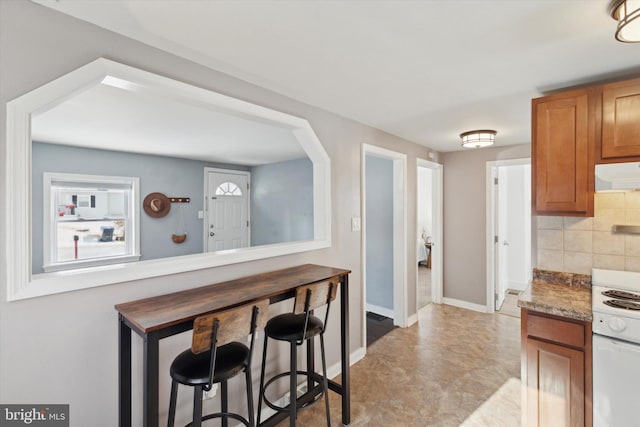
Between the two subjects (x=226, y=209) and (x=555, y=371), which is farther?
(x=226, y=209)

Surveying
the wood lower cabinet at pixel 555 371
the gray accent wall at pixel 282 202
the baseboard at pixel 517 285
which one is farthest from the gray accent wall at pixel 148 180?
the baseboard at pixel 517 285

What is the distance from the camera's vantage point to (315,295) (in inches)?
71.8

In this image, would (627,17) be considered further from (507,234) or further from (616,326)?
(507,234)

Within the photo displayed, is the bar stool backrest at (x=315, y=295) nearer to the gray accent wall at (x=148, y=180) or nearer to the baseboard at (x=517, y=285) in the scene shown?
the gray accent wall at (x=148, y=180)

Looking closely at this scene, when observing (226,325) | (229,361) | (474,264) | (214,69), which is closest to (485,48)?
(214,69)

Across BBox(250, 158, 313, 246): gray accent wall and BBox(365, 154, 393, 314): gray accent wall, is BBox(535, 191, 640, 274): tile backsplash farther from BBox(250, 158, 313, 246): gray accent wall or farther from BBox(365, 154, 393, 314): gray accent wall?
BBox(250, 158, 313, 246): gray accent wall

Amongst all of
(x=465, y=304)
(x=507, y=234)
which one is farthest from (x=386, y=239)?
(x=507, y=234)

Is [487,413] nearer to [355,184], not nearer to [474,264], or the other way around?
[355,184]

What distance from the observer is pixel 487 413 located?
7.17 ft

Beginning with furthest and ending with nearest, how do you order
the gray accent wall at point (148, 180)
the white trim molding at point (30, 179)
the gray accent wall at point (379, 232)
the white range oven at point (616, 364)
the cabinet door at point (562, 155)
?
the gray accent wall at point (379, 232), the gray accent wall at point (148, 180), the cabinet door at point (562, 155), the white range oven at point (616, 364), the white trim molding at point (30, 179)

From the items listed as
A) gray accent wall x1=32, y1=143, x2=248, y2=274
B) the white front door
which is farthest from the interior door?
gray accent wall x1=32, y1=143, x2=248, y2=274

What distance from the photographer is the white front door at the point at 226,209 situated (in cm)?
543

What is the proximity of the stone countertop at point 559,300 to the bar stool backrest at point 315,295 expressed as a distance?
1179 millimetres

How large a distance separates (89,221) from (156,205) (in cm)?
88
